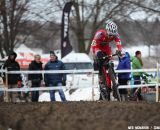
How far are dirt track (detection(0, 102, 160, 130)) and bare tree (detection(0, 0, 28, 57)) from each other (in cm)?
2421

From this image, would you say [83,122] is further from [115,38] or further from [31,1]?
[31,1]

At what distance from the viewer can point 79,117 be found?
7770 millimetres

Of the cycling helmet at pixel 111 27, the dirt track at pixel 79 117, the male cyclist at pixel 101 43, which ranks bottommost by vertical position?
the dirt track at pixel 79 117

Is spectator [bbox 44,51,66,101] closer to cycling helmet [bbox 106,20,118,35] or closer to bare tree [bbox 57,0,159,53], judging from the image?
cycling helmet [bbox 106,20,118,35]

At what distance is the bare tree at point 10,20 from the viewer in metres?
33.3

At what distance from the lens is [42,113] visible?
329 inches

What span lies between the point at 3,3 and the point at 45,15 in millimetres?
10783

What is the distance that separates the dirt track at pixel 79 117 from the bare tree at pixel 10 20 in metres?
24.2

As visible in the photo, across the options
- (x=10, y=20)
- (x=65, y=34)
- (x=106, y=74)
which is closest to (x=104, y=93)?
(x=106, y=74)

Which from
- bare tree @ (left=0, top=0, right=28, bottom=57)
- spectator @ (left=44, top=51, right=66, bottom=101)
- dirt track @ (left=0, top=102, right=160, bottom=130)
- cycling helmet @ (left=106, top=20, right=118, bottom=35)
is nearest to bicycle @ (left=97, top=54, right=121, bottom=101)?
cycling helmet @ (left=106, top=20, right=118, bottom=35)

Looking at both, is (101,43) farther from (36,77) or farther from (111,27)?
(36,77)

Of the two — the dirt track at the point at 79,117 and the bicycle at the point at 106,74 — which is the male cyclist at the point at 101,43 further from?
the dirt track at the point at 79,117

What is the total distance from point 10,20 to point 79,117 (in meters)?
28.3

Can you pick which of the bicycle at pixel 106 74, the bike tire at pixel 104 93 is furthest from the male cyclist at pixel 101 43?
the bike tire at pixel 104 93
